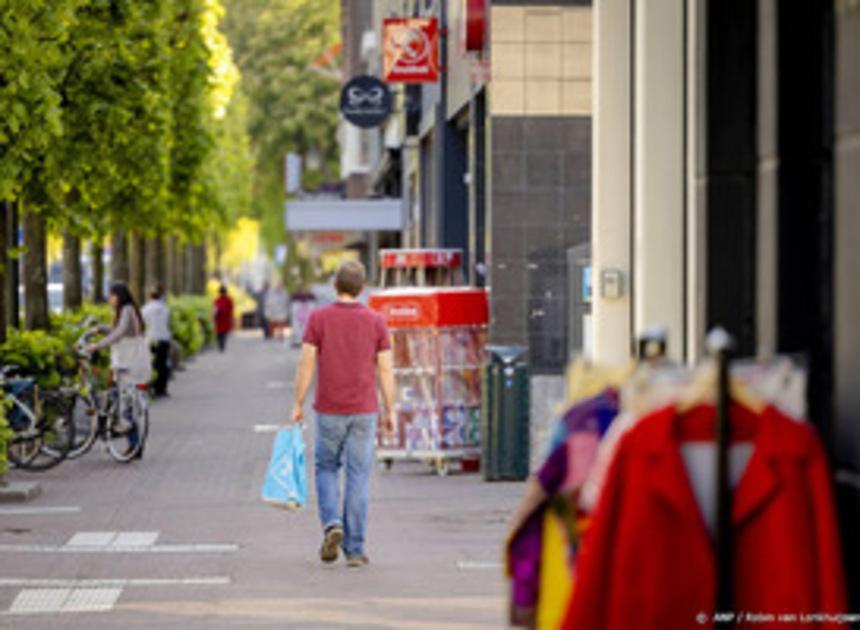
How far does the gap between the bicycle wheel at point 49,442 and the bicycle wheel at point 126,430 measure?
991 millimetres

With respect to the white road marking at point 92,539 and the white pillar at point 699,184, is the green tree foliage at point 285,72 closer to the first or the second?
the white road marking at point 92,539

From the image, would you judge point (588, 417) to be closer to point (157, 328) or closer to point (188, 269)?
point (157, 328)

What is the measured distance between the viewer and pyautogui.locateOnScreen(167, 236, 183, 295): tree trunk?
214ft

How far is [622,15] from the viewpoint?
1120 centimetres

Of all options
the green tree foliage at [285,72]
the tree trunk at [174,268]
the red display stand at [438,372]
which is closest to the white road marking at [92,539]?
the red display stand at [438,372]

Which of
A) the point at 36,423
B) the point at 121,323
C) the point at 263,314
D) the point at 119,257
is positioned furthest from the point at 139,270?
the point at 263,314

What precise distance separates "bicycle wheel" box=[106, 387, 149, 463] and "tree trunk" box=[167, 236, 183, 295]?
40.4m

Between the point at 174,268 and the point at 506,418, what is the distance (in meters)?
46.5

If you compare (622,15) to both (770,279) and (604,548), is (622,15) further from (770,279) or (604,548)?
(604,548)

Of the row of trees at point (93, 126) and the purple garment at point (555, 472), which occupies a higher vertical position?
the row of trees at point (93, 126)

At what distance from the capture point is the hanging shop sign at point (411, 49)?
3034cm

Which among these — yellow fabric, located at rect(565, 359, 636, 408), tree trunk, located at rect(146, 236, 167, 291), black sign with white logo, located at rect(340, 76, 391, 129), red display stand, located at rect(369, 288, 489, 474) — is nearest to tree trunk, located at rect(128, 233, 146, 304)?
tree trunk, located at rect(146, 236, 167, 291)

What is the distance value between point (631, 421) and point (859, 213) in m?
0.96

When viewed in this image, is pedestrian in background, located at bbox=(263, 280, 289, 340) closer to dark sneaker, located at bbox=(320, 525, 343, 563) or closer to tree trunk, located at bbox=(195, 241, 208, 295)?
tree trunk, located at bbox=(195, 241, 208, 295)
